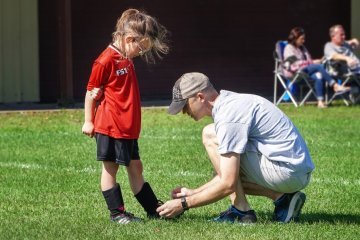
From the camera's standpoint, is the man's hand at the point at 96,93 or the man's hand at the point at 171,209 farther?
the man's hand at the point at 96,93

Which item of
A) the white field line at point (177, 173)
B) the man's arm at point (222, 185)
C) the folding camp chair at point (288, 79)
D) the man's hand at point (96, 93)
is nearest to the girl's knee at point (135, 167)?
the man's hand at point (96, 93)

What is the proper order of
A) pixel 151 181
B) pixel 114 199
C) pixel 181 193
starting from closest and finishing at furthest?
pixel 181 193
pixel 114 199
pixel 151 181

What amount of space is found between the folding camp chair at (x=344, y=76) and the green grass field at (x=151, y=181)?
6.32 ft

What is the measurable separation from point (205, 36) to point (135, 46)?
1239 centimetres

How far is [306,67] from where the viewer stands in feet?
56.3

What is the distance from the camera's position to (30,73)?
17922 millimetres

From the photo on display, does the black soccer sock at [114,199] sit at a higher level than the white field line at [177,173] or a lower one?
higher

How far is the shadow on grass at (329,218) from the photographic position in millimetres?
7553

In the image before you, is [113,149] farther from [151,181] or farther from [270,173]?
[151,181]

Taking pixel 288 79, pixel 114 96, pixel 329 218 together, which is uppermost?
pixel 114 96

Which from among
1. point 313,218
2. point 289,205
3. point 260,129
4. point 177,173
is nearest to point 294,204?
point 289,205

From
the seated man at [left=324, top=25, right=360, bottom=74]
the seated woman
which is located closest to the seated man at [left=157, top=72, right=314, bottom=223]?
the seated woman

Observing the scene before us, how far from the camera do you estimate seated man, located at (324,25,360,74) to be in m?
17.3

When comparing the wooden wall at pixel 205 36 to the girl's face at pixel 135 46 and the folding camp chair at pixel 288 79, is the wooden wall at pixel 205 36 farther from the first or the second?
the girl's face at pixel 135 46
